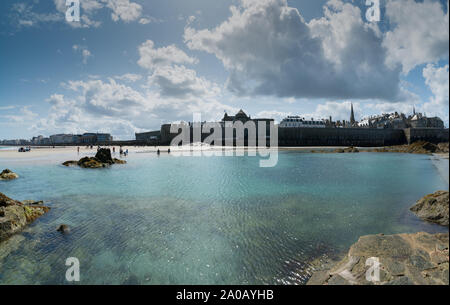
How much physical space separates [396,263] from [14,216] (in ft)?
40.2

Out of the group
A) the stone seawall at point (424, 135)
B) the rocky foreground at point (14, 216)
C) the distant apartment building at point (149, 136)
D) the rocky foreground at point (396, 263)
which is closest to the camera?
the rocky foreground at point (396, 263)

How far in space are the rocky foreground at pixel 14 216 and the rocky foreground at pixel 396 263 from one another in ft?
32.6

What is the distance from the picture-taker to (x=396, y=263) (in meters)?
4.88

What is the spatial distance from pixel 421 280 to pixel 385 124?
118148mm

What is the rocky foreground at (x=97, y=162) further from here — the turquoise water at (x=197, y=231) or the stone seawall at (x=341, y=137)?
the stone seawall at (x=341, y=137)

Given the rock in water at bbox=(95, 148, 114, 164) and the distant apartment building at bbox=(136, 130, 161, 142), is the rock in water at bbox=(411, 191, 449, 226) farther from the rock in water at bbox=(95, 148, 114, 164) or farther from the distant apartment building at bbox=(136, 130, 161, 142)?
the distant apartment building at bbox=(136, 130, 161, 142)

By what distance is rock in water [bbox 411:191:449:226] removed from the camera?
8.45 meters

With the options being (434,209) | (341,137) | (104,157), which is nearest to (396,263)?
(434,209)

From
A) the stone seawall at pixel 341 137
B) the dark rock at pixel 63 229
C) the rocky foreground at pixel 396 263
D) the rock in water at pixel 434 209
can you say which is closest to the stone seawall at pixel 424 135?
the stone seawall at pixel 341 137

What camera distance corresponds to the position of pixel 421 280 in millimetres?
4238

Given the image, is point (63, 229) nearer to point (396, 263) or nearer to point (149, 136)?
point (396, 263)

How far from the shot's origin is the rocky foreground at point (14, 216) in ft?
24.8

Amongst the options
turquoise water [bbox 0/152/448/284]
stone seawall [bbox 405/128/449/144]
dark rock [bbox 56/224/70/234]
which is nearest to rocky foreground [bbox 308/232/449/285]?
turquoise water [bbox 0/152/448/284]
